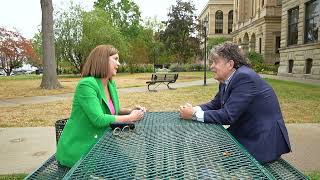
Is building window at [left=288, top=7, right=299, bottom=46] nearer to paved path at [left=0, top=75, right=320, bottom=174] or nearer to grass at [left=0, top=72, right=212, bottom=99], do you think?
grass at [left=0, top=72, right=212, bottom=99]

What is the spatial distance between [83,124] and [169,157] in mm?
1077

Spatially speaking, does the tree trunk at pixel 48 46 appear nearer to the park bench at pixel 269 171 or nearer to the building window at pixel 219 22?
the park bench at pixel 269 171

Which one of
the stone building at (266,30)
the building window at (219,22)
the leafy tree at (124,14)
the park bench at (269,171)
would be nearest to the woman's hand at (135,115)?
the park bench at (269,171)

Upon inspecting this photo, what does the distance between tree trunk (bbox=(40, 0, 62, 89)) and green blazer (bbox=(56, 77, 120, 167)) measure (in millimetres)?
16680

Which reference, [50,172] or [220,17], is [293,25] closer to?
[50,172]

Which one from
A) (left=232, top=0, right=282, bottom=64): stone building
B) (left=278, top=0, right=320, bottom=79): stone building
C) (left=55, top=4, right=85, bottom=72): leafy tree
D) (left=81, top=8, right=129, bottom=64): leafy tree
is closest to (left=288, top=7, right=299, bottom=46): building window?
(left=278, top=0, right=320, bottom=79): stone building

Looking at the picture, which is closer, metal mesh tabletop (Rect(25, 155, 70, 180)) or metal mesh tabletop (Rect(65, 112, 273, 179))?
metal mesh tabletop (Rect(65, 112, 273, 179))

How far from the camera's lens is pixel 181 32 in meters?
61.8

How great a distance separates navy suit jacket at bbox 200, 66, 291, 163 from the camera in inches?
115

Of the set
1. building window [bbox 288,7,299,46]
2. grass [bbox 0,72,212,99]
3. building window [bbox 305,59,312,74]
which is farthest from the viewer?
building window [bbox 288,7,299,46]

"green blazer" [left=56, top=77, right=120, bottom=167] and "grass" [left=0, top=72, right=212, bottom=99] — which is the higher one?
"green blazer" [left=56, top=77, right=120, bottom=167]

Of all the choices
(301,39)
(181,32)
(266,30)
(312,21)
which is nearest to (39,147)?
(312,21)

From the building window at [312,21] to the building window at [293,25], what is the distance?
7.24 ft

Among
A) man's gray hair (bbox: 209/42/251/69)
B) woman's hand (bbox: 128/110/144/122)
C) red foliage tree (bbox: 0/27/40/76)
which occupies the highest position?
red foliage tree (bbox: 0/27/40/76)
